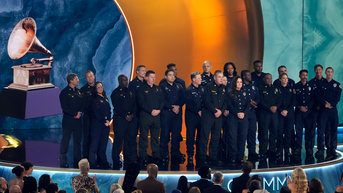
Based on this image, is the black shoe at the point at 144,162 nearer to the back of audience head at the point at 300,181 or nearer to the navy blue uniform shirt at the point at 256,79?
the navy blue uniform shirt at the point at 256,79

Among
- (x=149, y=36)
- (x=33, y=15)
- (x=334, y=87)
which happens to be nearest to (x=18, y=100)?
(x=33, y=15)

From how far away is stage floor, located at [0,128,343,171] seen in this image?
6984 mm

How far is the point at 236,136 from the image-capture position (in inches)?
290

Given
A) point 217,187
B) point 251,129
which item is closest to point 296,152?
point 251,129

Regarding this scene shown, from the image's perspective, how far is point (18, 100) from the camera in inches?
406

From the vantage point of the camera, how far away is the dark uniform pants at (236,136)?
733 centimetres

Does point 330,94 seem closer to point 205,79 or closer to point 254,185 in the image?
point 205,79

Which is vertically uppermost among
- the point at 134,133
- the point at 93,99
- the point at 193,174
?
the point at 93,99

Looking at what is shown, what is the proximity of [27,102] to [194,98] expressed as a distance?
15.5ft

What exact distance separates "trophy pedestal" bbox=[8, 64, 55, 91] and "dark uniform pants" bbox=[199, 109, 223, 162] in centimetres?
475

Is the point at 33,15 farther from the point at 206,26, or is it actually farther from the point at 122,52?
the point at 206,26

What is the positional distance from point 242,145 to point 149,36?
348 centimetres

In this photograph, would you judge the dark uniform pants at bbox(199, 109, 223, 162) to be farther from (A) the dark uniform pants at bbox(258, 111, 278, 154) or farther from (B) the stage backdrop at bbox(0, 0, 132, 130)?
(B) the stage backdrop at bbox(0, 0, 132, 130)

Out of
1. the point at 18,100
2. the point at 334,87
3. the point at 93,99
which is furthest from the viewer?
the point at 18,100
